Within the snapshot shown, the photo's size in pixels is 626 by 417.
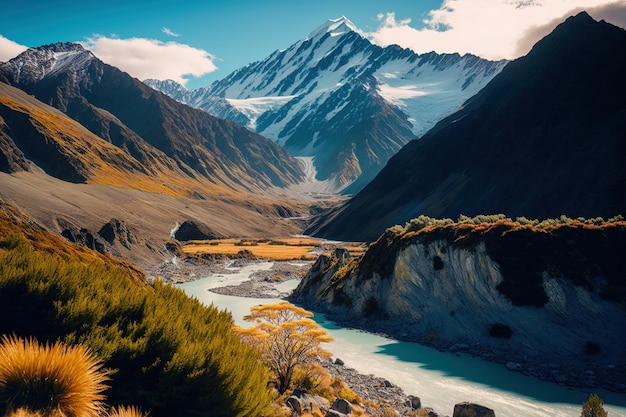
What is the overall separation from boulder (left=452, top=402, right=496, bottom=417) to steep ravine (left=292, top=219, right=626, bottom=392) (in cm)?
1353

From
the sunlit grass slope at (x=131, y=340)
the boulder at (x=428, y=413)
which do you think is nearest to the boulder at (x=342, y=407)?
the boulder at (x=428, y=413)

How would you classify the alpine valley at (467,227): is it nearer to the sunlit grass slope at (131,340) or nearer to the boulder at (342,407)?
the sunlit grass slope at (131,340)

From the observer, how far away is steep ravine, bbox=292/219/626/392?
3619 centimetres

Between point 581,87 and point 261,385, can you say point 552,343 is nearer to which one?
point 261,385

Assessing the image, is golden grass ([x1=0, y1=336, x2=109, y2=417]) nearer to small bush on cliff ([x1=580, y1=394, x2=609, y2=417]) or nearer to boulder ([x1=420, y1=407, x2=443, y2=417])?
boulder ([x1=420, y1=407, x2=443, y2=417])

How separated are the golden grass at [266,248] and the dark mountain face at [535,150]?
92.2 feet

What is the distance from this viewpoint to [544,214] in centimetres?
9825

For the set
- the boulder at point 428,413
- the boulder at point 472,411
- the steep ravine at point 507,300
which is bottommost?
the boulder at point 428,413

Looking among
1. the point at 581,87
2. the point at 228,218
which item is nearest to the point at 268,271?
the point at 228,218

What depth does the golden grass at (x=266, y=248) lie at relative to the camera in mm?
121944

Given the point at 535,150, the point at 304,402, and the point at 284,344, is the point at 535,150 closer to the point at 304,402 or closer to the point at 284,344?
the point at 284,344

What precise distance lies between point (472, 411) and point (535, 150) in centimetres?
11803

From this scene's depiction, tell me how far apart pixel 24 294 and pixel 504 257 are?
4456cm

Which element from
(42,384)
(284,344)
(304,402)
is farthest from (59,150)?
(42,384)
